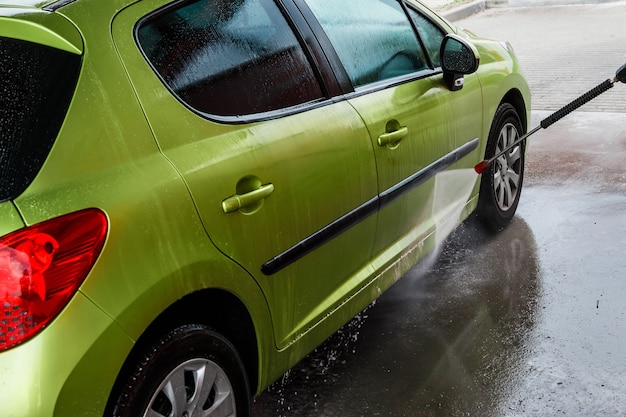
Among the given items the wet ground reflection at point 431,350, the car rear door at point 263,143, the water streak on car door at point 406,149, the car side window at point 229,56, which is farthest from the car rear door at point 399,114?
the wet ground reflection at point 431,350

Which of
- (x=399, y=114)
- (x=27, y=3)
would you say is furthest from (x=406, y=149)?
(x=27, y=3)

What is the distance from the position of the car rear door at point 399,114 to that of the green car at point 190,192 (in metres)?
0.01

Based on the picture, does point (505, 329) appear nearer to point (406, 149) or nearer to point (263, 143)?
point (406, 149)

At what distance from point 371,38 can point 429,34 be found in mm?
→ 688

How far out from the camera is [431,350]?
3650 mm

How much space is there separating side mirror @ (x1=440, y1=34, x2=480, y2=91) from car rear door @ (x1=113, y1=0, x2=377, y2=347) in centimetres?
93

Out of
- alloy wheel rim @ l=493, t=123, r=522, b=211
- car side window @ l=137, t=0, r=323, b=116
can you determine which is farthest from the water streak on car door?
alloy wheel rim @ l=493, t=123, r=522, b=211

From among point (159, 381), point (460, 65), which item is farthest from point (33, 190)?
point (460, 65)

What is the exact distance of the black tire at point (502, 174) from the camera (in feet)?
15.4

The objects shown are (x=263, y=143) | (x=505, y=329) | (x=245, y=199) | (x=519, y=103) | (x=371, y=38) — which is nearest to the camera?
(x=245, y=199)

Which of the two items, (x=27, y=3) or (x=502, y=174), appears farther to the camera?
(x=502, y=174)

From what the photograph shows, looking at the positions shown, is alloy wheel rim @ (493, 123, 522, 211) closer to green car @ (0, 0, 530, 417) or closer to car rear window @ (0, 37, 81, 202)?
green car @ (0, 0, 530, 417)

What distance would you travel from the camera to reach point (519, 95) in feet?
16.5

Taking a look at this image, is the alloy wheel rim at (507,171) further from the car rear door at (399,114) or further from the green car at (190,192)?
the green car at (190,192)
